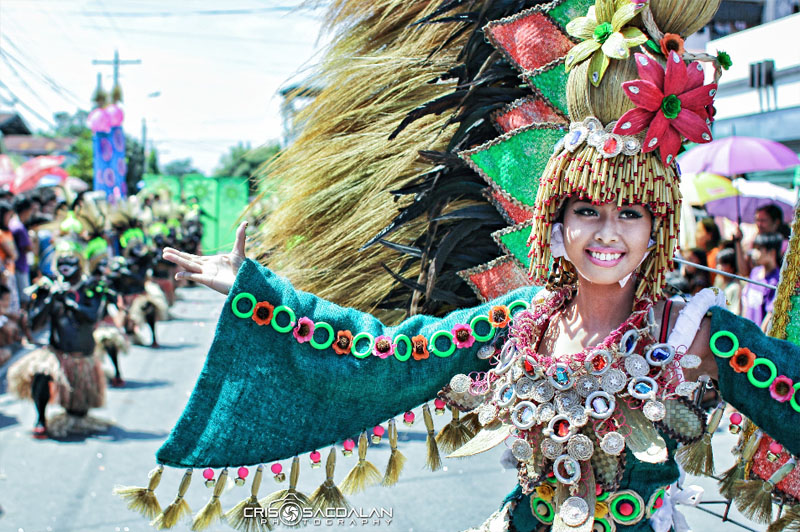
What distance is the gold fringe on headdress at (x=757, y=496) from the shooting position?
1.74 metres

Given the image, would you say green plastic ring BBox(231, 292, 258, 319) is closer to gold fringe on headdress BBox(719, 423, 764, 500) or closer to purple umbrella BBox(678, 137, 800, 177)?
gold fringe on headdress BBox(719, 423, 764, 500)

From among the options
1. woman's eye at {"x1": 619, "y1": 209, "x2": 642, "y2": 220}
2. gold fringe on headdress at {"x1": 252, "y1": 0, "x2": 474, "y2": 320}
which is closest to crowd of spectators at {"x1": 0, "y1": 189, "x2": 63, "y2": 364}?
gold fringe on headdress at {"x1": 252, "y1": 0, "x2": 474, "y2": 320}

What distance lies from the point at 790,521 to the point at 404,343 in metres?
0.95

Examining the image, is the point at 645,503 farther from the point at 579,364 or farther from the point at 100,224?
the point at 100,224

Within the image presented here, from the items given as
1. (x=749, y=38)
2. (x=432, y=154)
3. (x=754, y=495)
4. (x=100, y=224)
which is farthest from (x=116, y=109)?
(x=754, y=495)

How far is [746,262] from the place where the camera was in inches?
201

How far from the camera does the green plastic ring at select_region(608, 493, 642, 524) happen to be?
5.22ft

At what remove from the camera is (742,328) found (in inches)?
60.1

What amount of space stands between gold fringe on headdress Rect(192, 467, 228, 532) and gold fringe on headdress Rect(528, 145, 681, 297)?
2.91 ft

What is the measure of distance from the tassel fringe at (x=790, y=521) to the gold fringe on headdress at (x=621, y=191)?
0.63 metres

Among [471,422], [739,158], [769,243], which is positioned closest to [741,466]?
[471,422]

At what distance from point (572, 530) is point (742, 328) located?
53cm

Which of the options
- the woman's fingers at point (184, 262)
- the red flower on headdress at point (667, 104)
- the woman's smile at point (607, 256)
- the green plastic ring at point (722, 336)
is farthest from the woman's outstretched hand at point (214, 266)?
the green plastic ring at point (722, 336)

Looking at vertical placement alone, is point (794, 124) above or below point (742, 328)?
above
